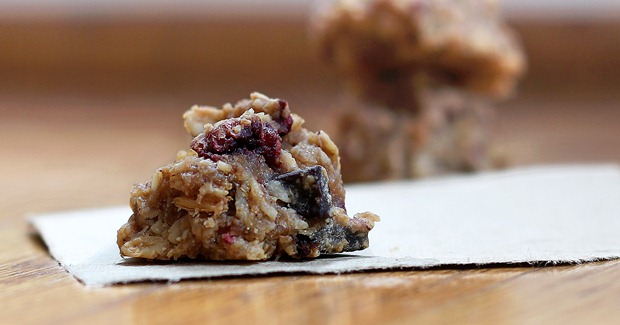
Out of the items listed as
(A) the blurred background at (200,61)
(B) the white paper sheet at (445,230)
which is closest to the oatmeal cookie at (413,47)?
(B) the white paper sheet at (445,230)

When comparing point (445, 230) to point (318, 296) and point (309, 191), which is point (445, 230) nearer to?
point (309, 191)

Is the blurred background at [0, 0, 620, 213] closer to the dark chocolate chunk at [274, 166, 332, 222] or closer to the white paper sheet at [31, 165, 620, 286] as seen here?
Result: the white paper sheet at [31, 165, 620, 286]

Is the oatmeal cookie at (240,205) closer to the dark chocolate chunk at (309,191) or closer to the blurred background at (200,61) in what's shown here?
the dark chocolate chunk at (309,191)

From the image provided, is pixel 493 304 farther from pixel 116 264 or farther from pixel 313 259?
pixel 116 264

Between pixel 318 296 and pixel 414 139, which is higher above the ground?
pixel 414 139

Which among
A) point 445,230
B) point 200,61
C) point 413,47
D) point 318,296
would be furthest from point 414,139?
point 200,61

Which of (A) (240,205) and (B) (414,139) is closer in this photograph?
(A) (240,205)
